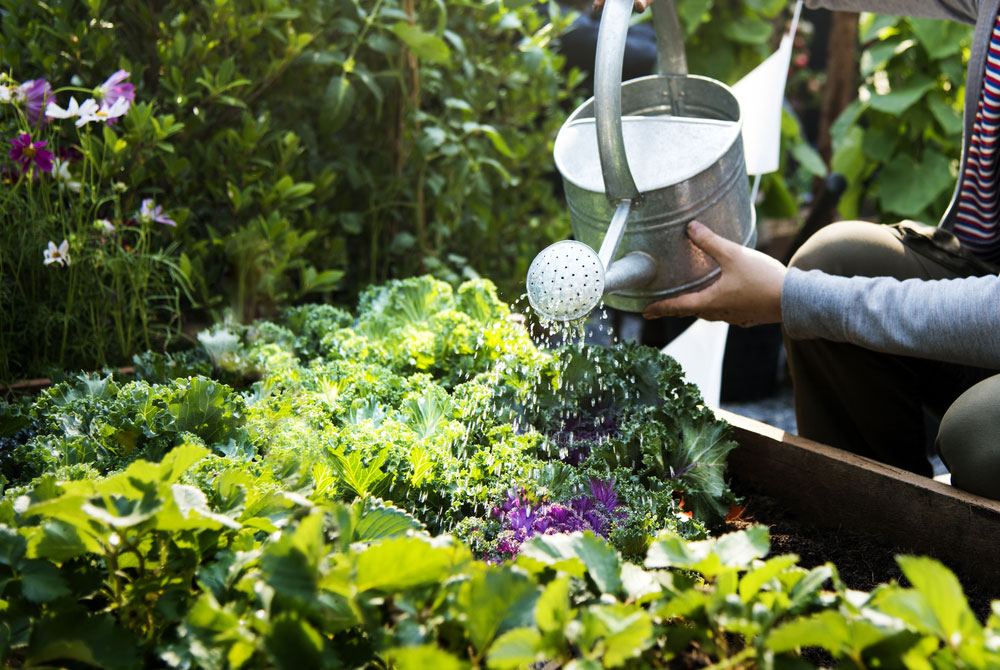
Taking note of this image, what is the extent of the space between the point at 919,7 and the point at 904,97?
4.61 feet

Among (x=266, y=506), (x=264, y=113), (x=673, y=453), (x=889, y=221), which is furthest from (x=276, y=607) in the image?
(x=889, y=221)

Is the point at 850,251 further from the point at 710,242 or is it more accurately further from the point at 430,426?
the point at 430,426

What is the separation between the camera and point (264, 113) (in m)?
1.97

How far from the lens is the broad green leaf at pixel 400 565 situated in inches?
26.6

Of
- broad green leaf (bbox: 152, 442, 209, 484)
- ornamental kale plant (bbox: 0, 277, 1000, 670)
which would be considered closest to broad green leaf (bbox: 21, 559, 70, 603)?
ornamental kale plant (bbox: 0, 277, 1000, 670)

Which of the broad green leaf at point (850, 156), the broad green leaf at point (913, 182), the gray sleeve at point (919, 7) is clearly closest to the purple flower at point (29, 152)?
the gray sleeve at point (919, 7)

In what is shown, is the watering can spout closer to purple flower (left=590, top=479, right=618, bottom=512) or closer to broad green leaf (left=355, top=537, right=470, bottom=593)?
purple flower (left=590, top=479, right=618, bottom=512)

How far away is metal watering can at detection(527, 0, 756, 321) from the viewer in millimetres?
1078

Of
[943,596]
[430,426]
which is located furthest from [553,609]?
[430,426]

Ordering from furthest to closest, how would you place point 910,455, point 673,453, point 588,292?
1. point 910,455
2. point 673,453
3. point 588,292

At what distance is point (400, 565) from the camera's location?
681 mm

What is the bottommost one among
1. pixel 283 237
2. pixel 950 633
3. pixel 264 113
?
pixel 283 237

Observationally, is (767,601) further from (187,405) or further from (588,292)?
(187,405)

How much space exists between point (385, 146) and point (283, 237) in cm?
57
